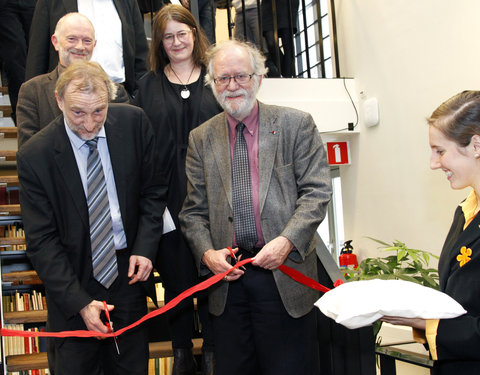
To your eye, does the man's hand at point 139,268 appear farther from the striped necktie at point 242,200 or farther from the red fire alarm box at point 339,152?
the red fire alarm box at point 339,152

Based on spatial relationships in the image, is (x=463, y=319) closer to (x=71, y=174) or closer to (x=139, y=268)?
(x=139, y=268)

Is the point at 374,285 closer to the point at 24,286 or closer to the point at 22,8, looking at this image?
the point at 24,286

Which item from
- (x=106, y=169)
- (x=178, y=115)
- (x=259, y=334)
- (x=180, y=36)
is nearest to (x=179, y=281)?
(x=259, y=334)

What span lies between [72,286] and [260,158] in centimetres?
88

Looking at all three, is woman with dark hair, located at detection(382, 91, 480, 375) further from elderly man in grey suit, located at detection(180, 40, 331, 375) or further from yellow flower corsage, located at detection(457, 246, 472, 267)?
elderly man in grey suit, located at detection(180, 40, 331, 375)

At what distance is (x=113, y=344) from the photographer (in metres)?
2.31

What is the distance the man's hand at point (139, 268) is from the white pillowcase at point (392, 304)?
891mm

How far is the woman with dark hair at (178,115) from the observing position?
2.78 metres

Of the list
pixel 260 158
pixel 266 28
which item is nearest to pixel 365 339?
pixel 260 158

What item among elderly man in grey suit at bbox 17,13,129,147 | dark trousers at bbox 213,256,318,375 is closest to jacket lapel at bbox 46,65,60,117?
elderly man in grey suit at bbox 17,13,129,147

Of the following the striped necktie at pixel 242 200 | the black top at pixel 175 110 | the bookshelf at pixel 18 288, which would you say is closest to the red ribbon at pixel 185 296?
the striped necktie at pixel 242 200

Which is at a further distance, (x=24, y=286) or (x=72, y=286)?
(x=24, y=286)

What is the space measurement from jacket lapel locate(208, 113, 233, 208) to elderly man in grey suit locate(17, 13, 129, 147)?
2.48ft

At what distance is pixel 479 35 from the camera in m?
4.70
